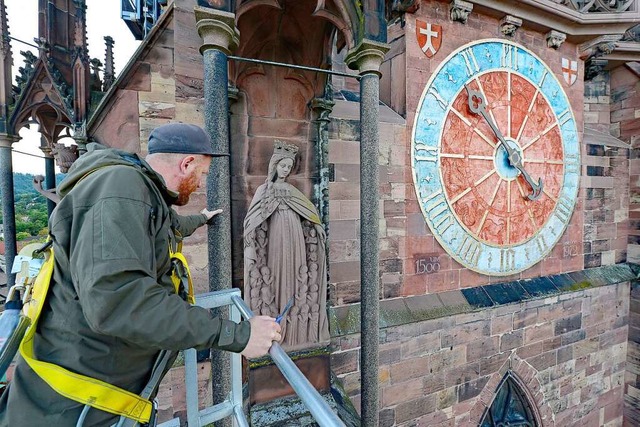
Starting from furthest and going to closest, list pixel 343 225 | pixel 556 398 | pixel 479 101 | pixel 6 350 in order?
pixel 556 398 < pixel 479 101 < pixel 343 225 < pixel 6 350

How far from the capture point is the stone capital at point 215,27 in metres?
1.43

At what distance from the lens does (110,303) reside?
2.01 ft

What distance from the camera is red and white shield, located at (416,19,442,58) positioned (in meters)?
3.11

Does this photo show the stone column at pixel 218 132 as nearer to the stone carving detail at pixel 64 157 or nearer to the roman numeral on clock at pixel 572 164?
the stone carving detail at pixel 64 157

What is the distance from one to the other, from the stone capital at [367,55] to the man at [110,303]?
55.6 inches

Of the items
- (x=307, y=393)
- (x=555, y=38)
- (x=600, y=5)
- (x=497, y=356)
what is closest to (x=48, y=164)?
(x=307, y=393)

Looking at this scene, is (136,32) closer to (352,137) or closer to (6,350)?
(352,137)

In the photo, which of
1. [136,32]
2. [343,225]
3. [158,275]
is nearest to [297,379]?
[158,275]

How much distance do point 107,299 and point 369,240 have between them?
148 centimetres

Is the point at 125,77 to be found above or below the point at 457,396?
above

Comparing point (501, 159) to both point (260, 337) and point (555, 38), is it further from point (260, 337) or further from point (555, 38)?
point (260, 337)

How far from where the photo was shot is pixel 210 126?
1.48 m

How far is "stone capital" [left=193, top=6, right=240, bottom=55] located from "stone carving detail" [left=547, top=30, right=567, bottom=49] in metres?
4.12

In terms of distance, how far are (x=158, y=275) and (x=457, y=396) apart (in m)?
3.75
